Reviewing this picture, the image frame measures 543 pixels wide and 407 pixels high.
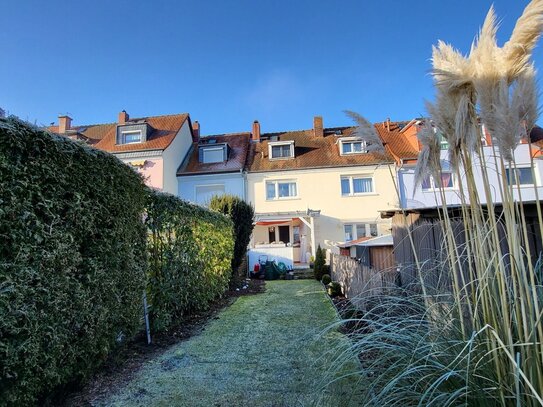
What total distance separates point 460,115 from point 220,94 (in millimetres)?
11985

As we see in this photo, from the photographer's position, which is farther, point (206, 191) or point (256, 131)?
point (256, 131)

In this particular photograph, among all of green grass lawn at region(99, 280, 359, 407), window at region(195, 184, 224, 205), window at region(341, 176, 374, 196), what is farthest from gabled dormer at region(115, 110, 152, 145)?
green grass lawn at region(99, 280, 359, 407)

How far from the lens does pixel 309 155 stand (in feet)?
67.5

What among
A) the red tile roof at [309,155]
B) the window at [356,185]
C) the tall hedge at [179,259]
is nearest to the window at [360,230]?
the window at [356,185]

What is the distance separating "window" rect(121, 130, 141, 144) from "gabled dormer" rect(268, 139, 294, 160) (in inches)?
353

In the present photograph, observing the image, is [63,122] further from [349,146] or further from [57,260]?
[57,260]

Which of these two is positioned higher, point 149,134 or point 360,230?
point 149,134

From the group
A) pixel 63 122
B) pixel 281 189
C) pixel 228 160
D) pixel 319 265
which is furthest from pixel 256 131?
pixel 63 122

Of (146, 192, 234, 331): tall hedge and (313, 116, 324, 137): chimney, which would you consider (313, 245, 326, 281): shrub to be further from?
(313, 116, 324, 137): chimney

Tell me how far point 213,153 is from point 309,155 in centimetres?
677

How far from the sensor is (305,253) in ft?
61.1

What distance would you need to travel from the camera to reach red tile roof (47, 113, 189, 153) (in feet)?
63.1

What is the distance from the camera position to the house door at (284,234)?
67.5ft

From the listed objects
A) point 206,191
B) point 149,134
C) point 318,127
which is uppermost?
point 318,127
